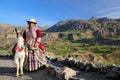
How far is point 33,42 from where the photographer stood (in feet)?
45.2

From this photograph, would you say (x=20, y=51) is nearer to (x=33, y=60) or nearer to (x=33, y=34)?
(x=33, y=60)

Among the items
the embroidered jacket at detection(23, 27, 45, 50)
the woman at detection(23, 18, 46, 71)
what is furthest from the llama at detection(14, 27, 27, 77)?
the embroidered jacket at detection(23, 27, 45, 50)

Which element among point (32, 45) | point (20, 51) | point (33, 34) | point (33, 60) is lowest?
point (33, 60)

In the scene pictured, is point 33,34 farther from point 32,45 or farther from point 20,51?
point 20,51

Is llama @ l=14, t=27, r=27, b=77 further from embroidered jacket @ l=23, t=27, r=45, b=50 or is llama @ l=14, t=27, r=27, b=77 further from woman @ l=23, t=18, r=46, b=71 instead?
embroidered jacket @ l=23, t=27, r=45, b=50

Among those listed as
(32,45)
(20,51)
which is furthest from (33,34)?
(20,51)

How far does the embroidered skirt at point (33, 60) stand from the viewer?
13.7 metres

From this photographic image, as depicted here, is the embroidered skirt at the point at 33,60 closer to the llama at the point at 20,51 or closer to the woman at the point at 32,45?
the woman at the point at 32,45

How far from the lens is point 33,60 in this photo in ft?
45.1

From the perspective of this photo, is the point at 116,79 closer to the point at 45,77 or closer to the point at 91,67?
the point at 91,67

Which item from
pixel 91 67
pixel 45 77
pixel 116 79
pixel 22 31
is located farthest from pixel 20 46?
pixel 116 79

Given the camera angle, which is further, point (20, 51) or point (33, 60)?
point (33, 60)

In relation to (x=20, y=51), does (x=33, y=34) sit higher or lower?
higher

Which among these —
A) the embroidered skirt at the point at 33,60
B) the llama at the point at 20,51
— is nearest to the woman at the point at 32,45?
the embroidered skirt at the point at 33,60
